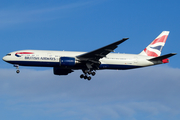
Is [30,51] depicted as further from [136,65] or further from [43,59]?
[136,65]

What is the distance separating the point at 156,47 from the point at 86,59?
43.8 ft

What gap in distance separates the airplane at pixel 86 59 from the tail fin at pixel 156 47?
178 cm

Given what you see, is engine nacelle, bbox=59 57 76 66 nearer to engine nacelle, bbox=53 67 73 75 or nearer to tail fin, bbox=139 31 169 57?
engine nacelle, bbox=53 67 73 75

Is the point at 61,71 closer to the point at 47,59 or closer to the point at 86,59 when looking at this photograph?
the point at 47,59

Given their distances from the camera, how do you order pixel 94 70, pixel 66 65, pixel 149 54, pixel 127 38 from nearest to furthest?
pixel 127 38 → pixel 66 65 → pixel 94 70 → pixel 149 54

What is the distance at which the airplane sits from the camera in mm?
49188

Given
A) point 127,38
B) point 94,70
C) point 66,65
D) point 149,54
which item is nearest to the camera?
point 127,38

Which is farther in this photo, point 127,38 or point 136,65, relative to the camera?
point 136,65

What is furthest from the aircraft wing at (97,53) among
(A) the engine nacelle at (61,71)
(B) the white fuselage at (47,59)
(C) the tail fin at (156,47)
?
(C) the tail fin at (156,47)

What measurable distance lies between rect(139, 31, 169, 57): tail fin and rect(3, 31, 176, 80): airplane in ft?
5.85

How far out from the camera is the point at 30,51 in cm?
5031

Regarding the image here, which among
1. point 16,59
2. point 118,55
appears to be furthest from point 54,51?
point 118,55

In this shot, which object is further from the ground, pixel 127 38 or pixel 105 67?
pixel 127 38

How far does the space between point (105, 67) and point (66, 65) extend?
20.7ft
